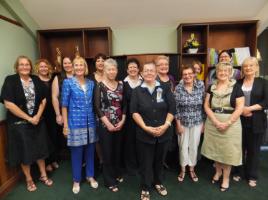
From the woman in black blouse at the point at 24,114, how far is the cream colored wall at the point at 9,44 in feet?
1.03

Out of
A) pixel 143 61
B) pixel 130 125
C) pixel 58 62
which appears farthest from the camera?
pixel 58 62

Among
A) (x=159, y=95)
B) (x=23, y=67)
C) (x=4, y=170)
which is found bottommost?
(x=4, y=170)

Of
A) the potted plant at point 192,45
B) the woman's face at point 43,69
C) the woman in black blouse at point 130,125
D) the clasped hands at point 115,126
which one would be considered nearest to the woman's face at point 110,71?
the woman in black blouse at point 130,125

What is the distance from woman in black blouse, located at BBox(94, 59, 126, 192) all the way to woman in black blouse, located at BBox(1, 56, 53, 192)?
0.76 meters

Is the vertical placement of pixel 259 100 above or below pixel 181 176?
above

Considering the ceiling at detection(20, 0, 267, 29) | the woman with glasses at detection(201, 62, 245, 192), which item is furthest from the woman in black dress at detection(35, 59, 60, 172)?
the woman with glasses at detection(201, 62, 245, 192)

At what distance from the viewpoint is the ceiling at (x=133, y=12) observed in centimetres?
318

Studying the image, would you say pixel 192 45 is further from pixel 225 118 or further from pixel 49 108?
pixel 49 108

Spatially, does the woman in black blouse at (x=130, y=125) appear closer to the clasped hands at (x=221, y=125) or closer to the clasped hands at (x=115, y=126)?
the clasped hands at (x=115, y=126)

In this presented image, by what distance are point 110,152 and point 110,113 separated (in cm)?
44

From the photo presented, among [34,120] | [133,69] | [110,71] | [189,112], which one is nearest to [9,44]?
[34,120]

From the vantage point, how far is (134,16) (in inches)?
136

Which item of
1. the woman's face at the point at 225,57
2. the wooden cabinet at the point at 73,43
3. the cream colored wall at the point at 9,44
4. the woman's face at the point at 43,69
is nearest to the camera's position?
the cream colored wall at the point at 9,44

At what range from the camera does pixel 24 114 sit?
2355 millimetres
